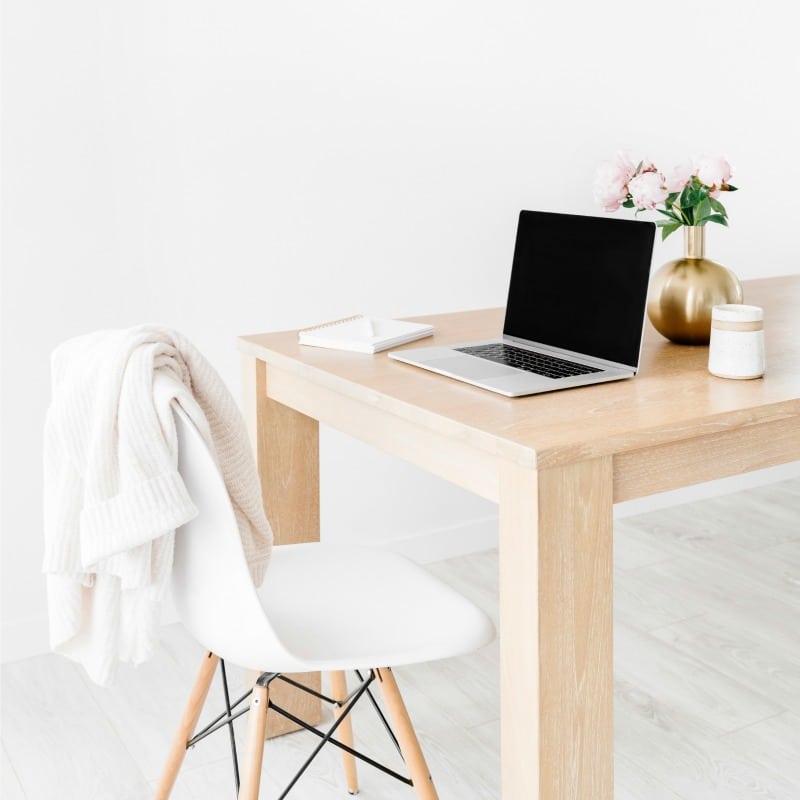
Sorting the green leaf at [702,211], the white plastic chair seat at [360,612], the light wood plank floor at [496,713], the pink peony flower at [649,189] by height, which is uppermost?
the pink peony flower at [649,189]

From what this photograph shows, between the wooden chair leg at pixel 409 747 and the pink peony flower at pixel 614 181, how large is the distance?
894 mm

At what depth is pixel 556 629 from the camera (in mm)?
1298

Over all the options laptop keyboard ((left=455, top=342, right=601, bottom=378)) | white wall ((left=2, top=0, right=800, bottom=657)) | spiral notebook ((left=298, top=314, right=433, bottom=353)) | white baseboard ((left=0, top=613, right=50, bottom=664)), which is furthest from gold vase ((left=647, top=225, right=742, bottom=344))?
white baseboard ((left=0, top=613, right=50, bottom=664))

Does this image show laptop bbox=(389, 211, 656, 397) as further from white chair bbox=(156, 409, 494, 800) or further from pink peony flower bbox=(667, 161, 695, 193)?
white chair bbox=(156, 409, 494, 800)

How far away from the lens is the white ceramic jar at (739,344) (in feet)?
5.12

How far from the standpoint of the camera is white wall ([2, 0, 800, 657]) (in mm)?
2395

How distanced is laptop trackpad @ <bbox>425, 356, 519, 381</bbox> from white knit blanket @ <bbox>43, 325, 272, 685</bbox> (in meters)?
0.37

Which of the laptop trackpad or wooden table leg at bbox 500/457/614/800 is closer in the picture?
wooden table leg at bbox 500/457/614/800

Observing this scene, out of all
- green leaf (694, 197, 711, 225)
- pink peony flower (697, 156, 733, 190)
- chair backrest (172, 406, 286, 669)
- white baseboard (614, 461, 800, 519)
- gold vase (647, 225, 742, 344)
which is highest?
pink peony flower (697, 156, 733, 190)

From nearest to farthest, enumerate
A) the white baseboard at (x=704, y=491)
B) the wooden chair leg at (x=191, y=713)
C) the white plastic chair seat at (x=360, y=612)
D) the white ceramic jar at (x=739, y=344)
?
the white plastic chair seat at (x=360, y=612)
the white ceramic jar at (x=739, y=344)
the wooden chair leg at (x=191, y=713)
the white baseboard at (x=704, y=491)

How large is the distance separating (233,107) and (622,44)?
125 centimetres

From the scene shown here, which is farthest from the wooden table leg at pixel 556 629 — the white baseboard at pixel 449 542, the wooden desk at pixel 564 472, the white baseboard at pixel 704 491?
the white baseboard at pixel 704 491

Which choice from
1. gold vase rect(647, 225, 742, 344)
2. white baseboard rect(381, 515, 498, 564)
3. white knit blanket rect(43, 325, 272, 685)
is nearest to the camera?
white knit blanket rect(43, 325, 272, 685)

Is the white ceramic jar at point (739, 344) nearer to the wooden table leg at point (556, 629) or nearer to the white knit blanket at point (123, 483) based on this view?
the wooden table leg at point (556, 629)
